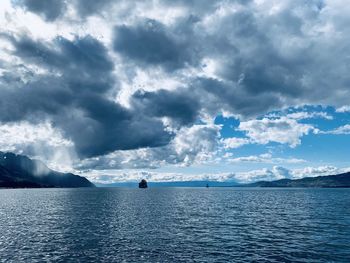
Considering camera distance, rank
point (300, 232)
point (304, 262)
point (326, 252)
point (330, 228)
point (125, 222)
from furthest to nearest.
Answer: point (125, 222)
point (330, 228)
point (300, 232)
point (326, 252)
point (304, 262)

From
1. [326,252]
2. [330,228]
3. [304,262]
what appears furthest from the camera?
[330,228]

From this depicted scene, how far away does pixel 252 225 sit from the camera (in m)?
81.5

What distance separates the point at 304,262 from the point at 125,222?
180 feet

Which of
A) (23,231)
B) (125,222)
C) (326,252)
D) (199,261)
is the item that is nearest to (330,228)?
(326,252)

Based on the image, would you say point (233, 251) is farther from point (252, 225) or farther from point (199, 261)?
point (252, 225)

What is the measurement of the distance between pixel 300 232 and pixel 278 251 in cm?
2172

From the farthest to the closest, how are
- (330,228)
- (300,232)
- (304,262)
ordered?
(330,228) → (300,232) → (304,262)

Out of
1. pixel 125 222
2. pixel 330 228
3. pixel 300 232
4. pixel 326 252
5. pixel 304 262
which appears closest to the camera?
pixel 304 262

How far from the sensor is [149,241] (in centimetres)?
6097

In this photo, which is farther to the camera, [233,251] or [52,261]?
[233,251]

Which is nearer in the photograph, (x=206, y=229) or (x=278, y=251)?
(x=278, y=251)

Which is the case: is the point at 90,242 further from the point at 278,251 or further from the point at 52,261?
the point at 278,251

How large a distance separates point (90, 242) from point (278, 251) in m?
35.2

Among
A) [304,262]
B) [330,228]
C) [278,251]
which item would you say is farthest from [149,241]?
[330,228]
